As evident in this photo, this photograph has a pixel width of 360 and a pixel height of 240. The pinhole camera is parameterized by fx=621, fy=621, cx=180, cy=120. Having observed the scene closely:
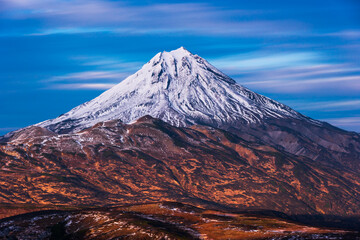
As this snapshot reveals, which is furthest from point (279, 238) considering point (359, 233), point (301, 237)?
point (359, 233)

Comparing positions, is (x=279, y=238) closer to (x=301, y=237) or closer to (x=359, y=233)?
(x=301, y=237)

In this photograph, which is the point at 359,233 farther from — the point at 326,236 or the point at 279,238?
the point at 279,238

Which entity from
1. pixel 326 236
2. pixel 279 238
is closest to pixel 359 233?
pixel 326 236
